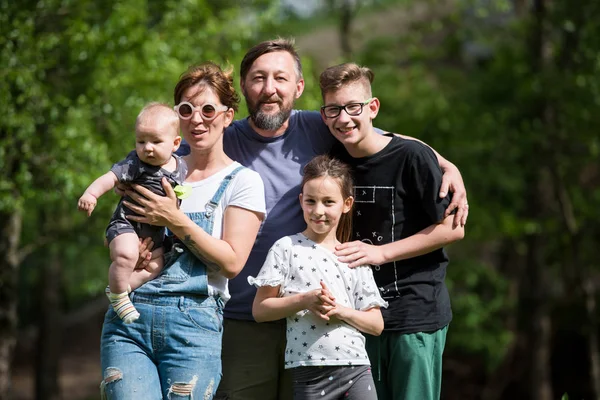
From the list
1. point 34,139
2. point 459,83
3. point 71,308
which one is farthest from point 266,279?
point 71,308

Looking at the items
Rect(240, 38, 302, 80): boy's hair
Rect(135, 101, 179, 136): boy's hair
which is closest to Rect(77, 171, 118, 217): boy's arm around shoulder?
Rect(135, 101, 179, 136): boy's hair

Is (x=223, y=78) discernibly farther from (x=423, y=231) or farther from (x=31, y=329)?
(x=31, y=329)

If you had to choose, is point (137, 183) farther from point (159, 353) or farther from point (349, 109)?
point (349, 109)

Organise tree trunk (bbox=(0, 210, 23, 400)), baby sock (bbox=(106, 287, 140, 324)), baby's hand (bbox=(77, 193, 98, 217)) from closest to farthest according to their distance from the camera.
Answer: baby's hand (bbox=(77, 193, 98, 217)) < baby sock (bbox=(106, 287, 140, 324)) < tree trunk (bbox=(0, 210, 23, 400))

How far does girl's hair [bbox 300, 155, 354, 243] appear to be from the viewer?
11.8 feet

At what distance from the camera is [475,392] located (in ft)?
51.0

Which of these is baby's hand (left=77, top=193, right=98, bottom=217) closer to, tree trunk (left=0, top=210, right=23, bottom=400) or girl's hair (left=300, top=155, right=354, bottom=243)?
girl's hair (left=300, top=155, right=354, bottom=243)

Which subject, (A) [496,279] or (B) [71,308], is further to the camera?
(B) [71,308]

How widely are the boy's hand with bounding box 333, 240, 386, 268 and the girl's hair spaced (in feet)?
0.43

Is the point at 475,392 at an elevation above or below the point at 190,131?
below

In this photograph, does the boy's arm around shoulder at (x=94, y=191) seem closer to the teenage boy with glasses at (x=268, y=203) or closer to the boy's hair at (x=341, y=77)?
the teenage boy with glasses at (x=268, y=203)

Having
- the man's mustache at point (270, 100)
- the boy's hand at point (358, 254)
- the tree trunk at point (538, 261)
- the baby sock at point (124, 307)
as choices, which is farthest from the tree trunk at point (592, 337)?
the baby sock at point (124, 307)

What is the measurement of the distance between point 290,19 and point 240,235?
12.9m

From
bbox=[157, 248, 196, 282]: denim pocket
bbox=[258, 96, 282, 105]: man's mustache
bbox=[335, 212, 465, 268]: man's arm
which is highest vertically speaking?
bbox=[258, 96, 282, 105]: man's mustache
